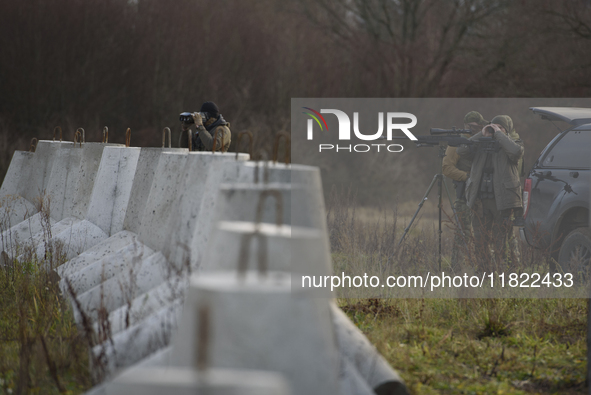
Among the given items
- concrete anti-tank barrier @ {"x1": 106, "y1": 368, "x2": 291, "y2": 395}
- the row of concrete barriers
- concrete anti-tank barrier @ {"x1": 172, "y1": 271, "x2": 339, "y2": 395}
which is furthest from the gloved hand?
concrete anti-tank barrier @ {"x1": 106, "y1": 368, "x2": 291, "y2": 395}

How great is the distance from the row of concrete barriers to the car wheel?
128 inches

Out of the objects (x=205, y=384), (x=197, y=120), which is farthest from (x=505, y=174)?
(x=205, y=384)

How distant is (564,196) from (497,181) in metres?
0.81

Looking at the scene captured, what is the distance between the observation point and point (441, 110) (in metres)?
20.6

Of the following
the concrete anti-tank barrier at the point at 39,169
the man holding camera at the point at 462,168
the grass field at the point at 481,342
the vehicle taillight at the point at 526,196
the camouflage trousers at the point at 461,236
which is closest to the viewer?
the grass field at the point at 481,342

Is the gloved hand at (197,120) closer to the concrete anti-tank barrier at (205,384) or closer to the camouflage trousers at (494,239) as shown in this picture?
the camouflage trousers at (494,239)

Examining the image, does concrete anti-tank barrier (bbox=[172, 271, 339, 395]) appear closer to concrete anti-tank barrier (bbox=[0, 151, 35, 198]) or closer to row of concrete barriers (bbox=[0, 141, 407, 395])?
row of concrete barriers (bbox=[0, 141, 407, 395])

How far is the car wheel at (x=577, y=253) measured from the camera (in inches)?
223

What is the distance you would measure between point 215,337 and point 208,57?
17802 mm

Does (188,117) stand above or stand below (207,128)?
above

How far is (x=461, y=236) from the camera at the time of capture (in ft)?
20.7

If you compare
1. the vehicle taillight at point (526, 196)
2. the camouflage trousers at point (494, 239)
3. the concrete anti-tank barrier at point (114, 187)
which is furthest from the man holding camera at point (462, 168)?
the concrete anti-tank barrier at point (114, 187)

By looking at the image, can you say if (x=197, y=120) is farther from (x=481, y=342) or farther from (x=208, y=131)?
(x=481, y=342)

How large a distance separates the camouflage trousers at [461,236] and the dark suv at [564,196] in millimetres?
640
